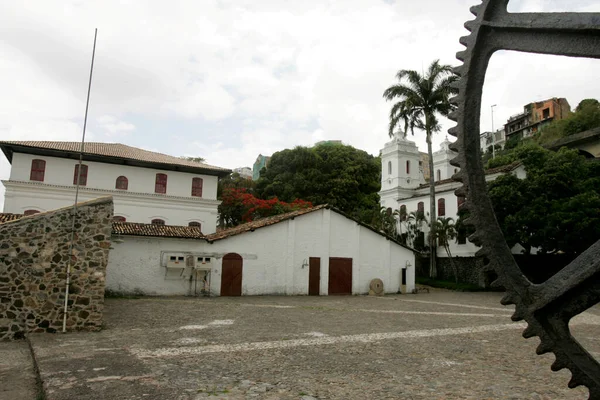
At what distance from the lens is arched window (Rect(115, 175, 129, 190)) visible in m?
29.2

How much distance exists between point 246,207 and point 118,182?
10596 millimetres

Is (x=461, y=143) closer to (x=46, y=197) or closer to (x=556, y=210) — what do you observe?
(x=556, y=210)

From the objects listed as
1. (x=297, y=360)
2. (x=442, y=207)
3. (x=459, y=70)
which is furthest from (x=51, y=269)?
(x=442, y=207)

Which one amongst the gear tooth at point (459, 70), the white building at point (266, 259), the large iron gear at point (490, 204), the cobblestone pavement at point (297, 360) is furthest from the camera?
the white building at point (266, 259)

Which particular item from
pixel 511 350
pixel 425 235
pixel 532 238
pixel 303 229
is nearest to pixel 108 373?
pixel 511 350

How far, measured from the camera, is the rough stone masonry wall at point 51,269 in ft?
28.4

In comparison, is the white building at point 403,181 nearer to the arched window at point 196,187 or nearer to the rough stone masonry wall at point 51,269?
the arched window at point 196,187

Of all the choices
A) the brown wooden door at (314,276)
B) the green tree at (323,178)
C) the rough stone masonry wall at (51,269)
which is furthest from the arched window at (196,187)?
the rough stone masonry wall at (51,269)

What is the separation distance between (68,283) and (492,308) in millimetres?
14876

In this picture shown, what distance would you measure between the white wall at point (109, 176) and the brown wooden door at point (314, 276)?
12305 mm

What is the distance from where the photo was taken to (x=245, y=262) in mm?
20938

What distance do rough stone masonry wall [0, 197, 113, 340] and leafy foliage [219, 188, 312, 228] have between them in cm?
2428

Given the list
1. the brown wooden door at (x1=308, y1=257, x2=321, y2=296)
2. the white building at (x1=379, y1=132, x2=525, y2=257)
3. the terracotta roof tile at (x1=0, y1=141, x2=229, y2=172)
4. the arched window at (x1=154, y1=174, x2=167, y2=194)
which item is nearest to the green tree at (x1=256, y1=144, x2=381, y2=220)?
the white building at (x1=379, y1=132, x2=525, y2=257)

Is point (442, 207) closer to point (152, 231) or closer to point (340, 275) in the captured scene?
point (340, 275)
